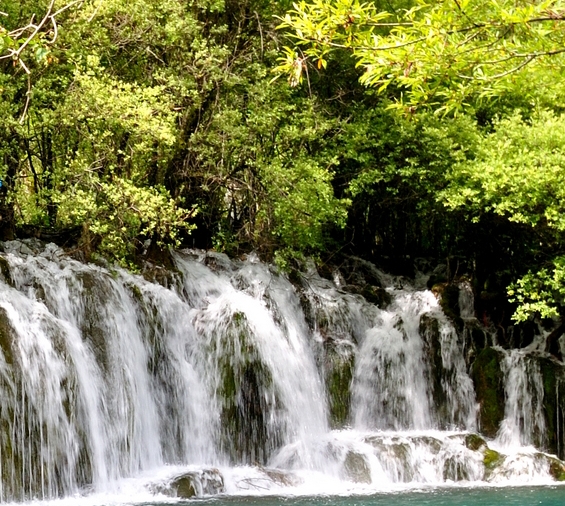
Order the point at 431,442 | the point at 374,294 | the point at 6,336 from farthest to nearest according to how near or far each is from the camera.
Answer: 1. the point at 374,294
2. the point at 431,442
3. the point at 6,336

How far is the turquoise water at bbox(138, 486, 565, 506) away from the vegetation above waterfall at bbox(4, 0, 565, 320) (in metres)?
4.55

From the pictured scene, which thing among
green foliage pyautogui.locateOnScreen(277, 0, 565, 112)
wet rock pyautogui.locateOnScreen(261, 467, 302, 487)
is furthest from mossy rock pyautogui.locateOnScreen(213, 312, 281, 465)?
green foliage pyautogui.locateOnScreen(277, 0, 565, 112)

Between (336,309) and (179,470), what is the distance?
6.48 m

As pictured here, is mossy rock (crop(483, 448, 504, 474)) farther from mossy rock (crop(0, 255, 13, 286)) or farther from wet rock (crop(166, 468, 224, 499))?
mossy rock (crop(0, 255, 13, 286))

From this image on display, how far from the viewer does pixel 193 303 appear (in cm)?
1734

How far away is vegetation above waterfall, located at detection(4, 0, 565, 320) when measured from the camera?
16.2 m

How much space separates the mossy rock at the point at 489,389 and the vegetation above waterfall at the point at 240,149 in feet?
5.08

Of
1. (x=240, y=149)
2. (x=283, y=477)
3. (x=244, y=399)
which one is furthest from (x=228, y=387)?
(x=240, y=149)

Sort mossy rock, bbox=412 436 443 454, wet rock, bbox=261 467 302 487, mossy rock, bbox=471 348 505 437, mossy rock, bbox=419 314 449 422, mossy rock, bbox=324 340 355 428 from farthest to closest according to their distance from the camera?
1. mossy rock, bbox=419 314 449 422
2. mossy rock, bbox=471 348 505 437
3. mossy rock, bbox=324 340 355 428
4. mossy rock, bbox=412 436 443 454
5. wet rock, bbox=261 467 302 487

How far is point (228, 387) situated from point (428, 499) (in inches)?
Answer: 174

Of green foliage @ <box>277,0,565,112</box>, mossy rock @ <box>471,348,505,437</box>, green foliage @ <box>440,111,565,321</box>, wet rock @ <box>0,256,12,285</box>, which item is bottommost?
mossy rock @ <box>471,348,505,437</box>

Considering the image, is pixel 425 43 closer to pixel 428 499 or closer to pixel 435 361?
pixel 428 499

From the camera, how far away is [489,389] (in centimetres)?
1834

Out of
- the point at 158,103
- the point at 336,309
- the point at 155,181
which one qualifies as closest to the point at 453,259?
the point at 336,309
